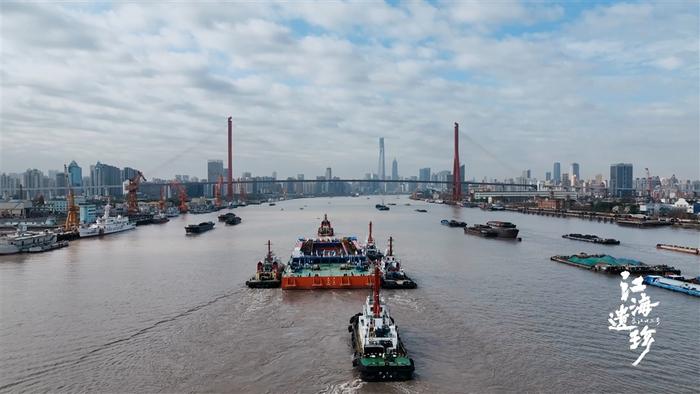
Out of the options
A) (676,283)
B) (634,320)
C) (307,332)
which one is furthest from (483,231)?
(307,332)

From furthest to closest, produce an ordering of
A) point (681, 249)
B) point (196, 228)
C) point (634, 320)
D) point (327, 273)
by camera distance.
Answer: point (196, 228) → point (681, 249) → point (327, 273) → point (634, 320)

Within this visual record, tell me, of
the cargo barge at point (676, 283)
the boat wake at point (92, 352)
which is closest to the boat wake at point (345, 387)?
the boat wake at point (92, 352)

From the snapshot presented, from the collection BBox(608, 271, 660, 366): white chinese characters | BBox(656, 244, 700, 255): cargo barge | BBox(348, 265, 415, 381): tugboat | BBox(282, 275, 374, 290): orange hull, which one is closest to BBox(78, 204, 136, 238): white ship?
BBox(282, 275, 374, 290): orange hull

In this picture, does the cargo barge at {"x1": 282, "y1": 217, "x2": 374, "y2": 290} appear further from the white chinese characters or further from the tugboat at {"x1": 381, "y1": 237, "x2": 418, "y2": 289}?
the white chinese characters

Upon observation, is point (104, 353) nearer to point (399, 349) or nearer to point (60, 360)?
point (60, 360)

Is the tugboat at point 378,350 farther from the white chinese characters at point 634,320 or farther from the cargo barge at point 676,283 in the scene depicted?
the cargo barge at point 676,283

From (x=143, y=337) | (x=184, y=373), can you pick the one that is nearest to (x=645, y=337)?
(x=184, y=373)

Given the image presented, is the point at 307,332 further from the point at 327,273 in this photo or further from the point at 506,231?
the point at 506,231
